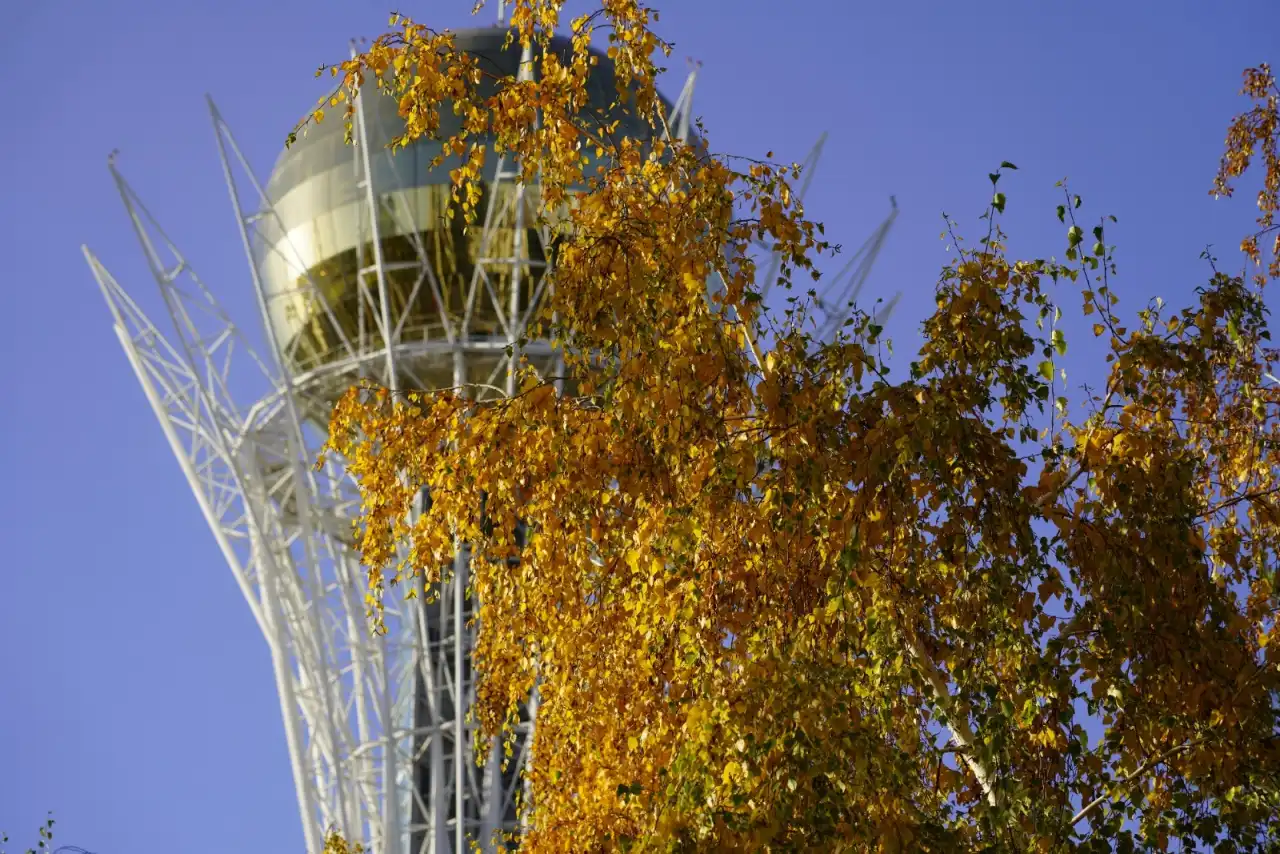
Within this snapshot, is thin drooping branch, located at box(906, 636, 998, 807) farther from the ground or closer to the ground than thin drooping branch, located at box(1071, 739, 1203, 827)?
farther from the ground

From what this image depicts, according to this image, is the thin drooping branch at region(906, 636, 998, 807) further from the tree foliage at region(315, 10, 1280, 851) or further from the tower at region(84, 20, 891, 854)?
the tower at region(84, 20, 891, 854)

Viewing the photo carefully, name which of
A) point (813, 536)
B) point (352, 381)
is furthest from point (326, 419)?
point (813, 536)

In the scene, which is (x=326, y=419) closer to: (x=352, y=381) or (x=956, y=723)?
(x=352, y=381)

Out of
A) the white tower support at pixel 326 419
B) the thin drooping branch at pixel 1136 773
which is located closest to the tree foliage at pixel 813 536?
the thin drooping branch at pixel 1136 773

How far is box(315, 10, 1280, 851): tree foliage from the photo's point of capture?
22.5 ft

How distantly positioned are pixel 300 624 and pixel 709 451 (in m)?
18.0

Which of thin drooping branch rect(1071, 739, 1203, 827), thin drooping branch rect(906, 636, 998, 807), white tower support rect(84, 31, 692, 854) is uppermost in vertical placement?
white tower support rect(84, 31, 692, 854)

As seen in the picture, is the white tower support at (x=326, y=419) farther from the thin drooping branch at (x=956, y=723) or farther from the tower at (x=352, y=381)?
the thin drooping branch at (x=956, y=723)

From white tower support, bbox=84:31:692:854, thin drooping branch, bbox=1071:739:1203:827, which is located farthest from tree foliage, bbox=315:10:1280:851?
white tower support, bbox=84:31:692:854

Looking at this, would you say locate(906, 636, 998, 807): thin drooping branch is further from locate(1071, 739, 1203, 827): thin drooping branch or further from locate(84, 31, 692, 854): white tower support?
locate(84, 31, 692, 854): white tower support

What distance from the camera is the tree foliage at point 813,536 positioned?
686 centimetres

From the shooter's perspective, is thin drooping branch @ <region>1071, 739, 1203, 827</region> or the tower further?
the tower

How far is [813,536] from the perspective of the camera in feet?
25.1

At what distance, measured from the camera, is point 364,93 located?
28312 mm
